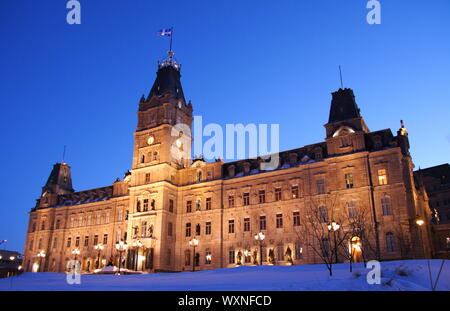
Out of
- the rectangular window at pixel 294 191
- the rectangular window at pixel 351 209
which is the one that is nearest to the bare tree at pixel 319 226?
the rectangular window at pixel 351 209

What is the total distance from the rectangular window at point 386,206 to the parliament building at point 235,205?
0.33ft

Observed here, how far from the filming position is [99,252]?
58.8m

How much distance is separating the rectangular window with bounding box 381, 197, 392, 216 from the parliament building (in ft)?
0.33

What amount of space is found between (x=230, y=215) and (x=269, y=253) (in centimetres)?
729

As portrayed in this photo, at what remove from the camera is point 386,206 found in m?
40.9

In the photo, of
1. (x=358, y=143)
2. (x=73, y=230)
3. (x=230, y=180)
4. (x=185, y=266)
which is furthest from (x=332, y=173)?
(x=73, y=230)

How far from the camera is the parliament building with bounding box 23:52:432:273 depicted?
135 ft

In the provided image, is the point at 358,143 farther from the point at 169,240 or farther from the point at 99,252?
the point at 99,252

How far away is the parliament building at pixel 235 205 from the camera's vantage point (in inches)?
1622

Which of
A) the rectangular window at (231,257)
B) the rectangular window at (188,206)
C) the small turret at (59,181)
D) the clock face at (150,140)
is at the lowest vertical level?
the rectangular window at (231,257)

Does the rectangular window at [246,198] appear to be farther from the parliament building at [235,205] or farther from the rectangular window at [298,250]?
the rectangular window at [298,250]

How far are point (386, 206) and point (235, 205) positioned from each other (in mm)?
18353

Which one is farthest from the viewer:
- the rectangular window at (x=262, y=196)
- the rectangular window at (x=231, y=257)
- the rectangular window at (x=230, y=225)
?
the rectangular window at (x=230, y=225)
